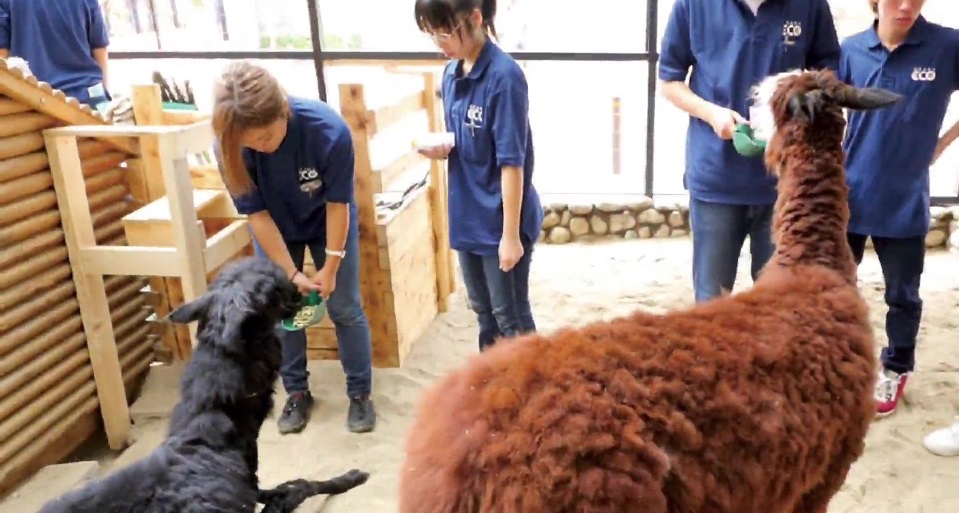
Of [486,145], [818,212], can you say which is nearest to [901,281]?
[818,212]

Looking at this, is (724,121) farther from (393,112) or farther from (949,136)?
(393,112)

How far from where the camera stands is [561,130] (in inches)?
229

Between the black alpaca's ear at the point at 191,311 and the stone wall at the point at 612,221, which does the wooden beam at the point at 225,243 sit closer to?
the black alpaca's ear at the point at 191,311

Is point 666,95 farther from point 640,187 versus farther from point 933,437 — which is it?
point 640,187

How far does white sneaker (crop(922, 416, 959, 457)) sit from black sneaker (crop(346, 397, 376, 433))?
234cm

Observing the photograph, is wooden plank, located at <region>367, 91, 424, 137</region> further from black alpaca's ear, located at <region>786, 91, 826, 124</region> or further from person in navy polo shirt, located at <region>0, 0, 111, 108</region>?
black alpaca's ear, located at <region>786, 91, 826, 124</region>

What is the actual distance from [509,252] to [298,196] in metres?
0.91

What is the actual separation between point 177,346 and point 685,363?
313cm

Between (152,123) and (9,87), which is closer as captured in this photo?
(9,87)

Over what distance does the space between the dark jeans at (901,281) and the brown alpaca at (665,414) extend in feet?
4.72

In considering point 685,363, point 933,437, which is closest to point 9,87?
point 685,363

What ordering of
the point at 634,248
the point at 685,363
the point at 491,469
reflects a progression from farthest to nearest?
1. the point at 634,248
2. the point at 685,363
3. the point at 491,469

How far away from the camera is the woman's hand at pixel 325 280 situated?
9.93 feet

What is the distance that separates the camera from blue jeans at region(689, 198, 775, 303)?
2568mm
